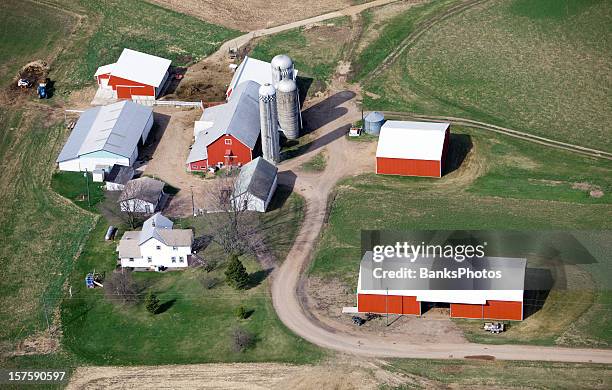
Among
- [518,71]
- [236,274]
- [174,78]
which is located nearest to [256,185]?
[236,274]

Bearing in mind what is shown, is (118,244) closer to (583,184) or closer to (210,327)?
(210,327)

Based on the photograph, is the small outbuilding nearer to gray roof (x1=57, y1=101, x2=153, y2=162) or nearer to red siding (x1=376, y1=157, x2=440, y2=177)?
gray roof (x1=57, y1=101, x2=153, y2=162)

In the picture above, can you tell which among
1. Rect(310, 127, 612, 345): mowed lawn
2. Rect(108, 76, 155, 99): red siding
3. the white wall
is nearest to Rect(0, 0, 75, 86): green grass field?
Rect(108, 76, 155, 99): red siding

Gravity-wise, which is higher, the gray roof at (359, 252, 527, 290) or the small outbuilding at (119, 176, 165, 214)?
the small outbuilding at (119, 176, 165, 214)

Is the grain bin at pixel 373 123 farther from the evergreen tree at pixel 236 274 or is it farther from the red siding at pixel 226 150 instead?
the evergreen tree at pixel 236 274

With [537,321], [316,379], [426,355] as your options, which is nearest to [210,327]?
[316,379]

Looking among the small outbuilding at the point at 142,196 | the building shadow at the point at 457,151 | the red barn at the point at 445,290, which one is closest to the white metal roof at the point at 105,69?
the small outbuilding at the point at 142,196

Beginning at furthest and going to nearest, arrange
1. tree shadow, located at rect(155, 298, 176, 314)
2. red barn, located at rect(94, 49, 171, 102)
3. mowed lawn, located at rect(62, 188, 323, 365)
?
red barn, located at rect(94, 49, 171, 102) → tree shadow, located at rect(155, 298, 176, 314) → mowed lawn, located at rect(62, 188, 323, 365)

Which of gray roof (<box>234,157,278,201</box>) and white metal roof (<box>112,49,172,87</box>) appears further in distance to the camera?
white metal roof (<box>112,49,172,87</box>)
